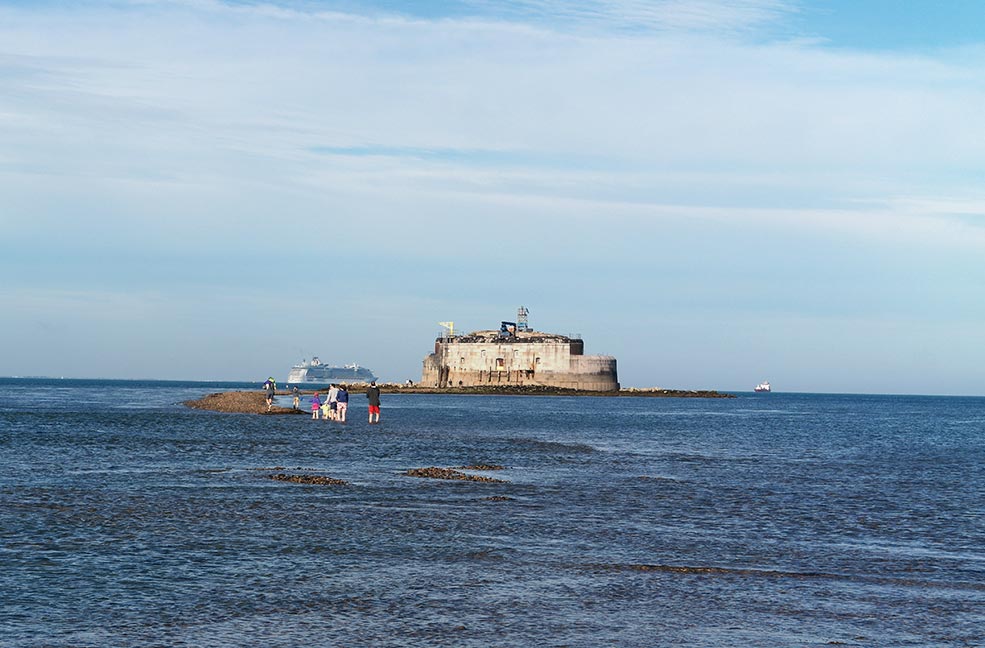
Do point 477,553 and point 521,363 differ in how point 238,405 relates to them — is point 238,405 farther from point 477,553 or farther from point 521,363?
point 521,363

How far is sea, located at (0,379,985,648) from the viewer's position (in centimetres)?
1498

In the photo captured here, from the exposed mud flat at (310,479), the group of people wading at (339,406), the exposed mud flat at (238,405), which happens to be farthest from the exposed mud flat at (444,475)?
the exposed mud flat at (238,405)

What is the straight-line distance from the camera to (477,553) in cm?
2072

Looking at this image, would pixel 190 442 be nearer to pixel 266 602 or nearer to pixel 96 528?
pixel 96 528

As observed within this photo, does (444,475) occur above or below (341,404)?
below


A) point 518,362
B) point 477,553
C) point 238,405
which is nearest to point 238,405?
point 238,405

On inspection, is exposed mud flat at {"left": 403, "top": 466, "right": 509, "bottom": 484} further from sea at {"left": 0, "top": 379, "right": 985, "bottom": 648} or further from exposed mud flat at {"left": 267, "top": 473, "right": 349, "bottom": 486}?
exposed mud flat at {"left": 267, "top": 473, "right": 349, "bottom": 486}

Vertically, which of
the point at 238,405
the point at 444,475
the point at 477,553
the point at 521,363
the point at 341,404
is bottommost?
the point at 477,553

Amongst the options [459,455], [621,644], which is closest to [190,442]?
[459,455]

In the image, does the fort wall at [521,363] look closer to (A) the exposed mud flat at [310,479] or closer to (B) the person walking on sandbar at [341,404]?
(B) the person walking on sandbar at [341,404]

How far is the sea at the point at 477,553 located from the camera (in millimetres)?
14977

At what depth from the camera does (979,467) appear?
48.1 meters

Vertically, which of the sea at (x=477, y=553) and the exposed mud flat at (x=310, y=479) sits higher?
the exposed mud flat at (x=310, y=479)

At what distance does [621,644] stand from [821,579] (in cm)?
609
